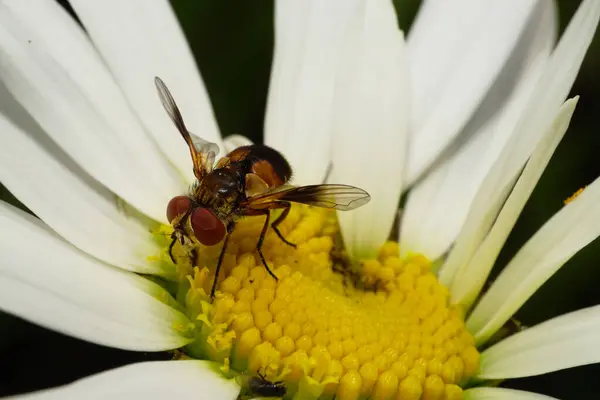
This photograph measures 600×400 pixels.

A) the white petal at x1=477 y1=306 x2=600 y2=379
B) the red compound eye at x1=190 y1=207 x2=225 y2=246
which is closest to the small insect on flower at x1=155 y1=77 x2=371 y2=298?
the red compound eye at x1=190 y1=207 x2=225 y2=246

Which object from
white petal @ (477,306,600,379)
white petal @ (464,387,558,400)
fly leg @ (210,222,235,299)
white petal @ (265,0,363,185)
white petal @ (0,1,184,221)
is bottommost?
white petal @ (464,387,558,400)

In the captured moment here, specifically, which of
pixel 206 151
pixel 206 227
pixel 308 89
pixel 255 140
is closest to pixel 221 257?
pixel 206 227

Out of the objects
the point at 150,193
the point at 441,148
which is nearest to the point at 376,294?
the point at 441,148

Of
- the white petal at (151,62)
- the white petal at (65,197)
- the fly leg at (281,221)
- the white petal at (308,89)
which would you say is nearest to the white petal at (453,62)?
the white petal at (308,89)

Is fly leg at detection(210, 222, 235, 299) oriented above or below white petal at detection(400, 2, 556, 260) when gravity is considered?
below

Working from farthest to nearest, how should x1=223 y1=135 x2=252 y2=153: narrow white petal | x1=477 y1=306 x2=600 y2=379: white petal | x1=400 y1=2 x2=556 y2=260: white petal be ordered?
x1=223 y1=135 x2=252 y2=153: narrow white petal → x1=400 y1=2 x2=556 y2=260: white petal → x1=477 y1=306 x2=600 y2=379: white petal

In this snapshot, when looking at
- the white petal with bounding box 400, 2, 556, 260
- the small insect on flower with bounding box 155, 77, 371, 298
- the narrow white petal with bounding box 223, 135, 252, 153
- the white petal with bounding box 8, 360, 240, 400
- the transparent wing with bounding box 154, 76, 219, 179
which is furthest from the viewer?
the narrow white petal with bounding box 223, 135, 252, 153

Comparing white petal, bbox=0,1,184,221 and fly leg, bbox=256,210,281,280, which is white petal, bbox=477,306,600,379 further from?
white petal, bbox=0,1,184,221

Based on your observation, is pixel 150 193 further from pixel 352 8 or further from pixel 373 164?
pixel 352 8
